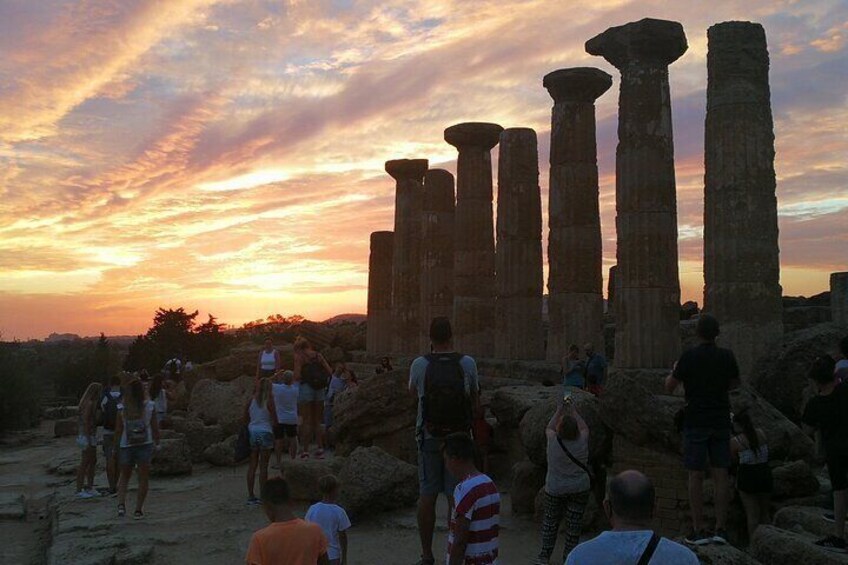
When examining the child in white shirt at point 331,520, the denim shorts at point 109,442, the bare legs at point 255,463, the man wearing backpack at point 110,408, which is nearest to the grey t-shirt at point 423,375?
the child in white shirt at point 331,520

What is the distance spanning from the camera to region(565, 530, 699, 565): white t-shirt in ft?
10.4

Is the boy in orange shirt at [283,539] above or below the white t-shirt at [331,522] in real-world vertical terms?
above

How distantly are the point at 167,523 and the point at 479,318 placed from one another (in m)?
14.1

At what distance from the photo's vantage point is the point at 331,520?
21.2 ft

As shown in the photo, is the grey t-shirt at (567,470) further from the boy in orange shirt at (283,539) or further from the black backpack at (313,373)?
the black backpack at (313,373)

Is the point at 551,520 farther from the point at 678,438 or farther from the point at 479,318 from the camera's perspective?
the point at 479,318

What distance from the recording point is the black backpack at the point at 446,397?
7.04 m

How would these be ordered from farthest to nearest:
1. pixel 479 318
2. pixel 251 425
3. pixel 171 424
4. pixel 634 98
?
pixel 479 318 < pixel 171 424 < pixel 634 98 < pixel 251 425

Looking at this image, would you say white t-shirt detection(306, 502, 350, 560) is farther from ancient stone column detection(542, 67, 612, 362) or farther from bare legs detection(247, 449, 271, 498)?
ancient stone column detection(542, 67, 612, 362)

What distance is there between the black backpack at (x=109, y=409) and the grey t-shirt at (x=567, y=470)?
7.30m

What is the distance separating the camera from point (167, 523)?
36.5ft

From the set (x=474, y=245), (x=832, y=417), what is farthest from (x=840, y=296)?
(x=832, y=417)

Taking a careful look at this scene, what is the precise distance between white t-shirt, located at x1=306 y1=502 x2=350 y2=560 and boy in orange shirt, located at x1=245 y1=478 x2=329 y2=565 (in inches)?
44.5

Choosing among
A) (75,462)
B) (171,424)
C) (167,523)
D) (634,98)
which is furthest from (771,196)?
(75,462)
